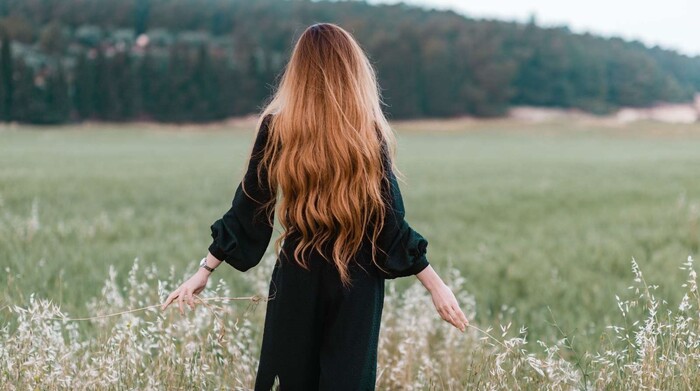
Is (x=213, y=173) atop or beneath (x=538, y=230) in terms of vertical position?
beneath

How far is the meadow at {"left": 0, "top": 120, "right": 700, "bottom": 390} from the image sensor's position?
3123mm

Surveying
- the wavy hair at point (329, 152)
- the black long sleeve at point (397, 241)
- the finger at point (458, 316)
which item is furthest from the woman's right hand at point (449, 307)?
the wavy hair at point (329, 152)

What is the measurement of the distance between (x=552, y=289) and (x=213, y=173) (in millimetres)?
17763

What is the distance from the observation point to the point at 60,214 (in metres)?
11.4

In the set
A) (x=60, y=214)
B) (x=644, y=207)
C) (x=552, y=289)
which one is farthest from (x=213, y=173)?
(x=552, y=289)

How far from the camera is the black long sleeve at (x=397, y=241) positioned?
2.96 m

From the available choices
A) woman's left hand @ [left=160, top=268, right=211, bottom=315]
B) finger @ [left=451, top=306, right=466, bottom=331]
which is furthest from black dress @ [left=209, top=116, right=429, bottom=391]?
finger @ [left=451, top=306, right=466, bottom=331]

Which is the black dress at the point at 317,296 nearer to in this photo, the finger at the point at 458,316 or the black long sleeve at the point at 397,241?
the black long sleeve at the point at 397,241

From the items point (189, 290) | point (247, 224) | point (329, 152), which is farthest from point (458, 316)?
point (189, 290)

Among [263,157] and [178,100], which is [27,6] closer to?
[178,100]

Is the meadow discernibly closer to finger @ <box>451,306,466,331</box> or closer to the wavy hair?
finger @ <box>451,306,466,331</box>

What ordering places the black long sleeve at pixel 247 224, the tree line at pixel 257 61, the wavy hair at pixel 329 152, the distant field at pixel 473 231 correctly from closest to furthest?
1. the wavy hair at pixel 329 152
2. the black long sleeve at pixel 247 224
3. the distant field at pixel 473 231
4. the tree line at pixel 257 61

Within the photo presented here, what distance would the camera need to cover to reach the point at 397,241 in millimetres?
2982

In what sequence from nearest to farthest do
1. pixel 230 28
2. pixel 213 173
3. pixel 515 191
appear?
pixel 515 191
pixel 213 173
pixel 230 28
